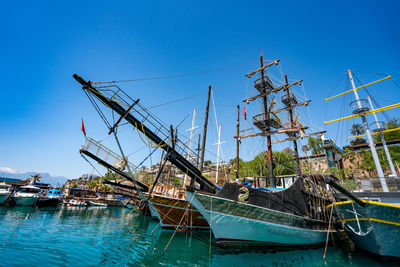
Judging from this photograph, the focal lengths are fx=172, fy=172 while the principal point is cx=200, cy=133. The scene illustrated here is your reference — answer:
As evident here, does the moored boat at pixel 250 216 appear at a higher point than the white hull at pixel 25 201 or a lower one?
higher

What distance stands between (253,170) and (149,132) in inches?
1478

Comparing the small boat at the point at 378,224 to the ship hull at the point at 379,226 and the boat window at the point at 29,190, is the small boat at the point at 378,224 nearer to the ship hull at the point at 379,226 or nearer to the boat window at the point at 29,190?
the ship hull at the point at 379,226

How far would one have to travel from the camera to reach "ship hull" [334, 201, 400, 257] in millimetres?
7398

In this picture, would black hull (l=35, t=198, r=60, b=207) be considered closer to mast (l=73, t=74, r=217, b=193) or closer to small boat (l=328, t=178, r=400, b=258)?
mast (l=73, t=74, r=217, b=193)

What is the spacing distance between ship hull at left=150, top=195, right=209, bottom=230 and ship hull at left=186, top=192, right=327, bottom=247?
19.3ft

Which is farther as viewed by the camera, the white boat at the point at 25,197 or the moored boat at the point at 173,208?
the white boat at the point at 25,197

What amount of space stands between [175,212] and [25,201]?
33376 millimetres

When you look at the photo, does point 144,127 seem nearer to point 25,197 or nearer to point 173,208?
point 173,208

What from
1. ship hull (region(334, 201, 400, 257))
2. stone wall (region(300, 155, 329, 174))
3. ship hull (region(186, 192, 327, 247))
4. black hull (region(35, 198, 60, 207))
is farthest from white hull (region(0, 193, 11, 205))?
stone wall (region(300, 155, 329, 174))

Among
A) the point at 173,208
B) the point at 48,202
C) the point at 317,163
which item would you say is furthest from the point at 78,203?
the point at 317,163

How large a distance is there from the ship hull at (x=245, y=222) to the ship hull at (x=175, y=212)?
5.88 meters

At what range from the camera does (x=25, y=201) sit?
30609 millimetres

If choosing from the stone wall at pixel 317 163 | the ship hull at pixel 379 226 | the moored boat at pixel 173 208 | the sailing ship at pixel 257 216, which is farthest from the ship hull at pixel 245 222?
the stone wall at pixel 317 163

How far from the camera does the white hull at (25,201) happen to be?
98.9 ft
